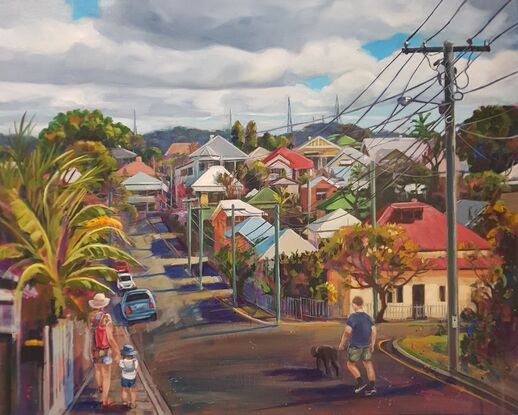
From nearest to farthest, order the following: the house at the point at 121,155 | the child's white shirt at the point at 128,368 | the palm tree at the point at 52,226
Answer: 1. the palm tree at the point at 52,226
2. the child's white shirt at the point at 128,368
3. the house at the point at 121,155

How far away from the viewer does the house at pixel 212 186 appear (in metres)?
4.16

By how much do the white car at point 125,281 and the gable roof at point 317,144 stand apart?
117 centimetres

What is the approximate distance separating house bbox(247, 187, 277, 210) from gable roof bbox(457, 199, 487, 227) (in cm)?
106

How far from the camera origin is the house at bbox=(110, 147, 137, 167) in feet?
13.3

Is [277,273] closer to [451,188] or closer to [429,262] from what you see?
[429,262]

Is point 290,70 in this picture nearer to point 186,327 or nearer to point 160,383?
point 186,327

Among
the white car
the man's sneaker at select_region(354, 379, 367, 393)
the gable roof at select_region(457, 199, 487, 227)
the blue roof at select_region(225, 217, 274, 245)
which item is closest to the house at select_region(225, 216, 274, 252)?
the blue roof at select_region(225, 217, 274, 245)

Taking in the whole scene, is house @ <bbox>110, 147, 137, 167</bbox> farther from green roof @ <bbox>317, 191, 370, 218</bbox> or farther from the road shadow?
the road shadow

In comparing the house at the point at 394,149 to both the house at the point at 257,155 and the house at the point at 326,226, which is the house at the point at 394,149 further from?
the house at the point at 257,155

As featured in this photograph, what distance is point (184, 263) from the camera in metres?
4.14

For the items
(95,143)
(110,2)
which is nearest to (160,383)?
(95,143)

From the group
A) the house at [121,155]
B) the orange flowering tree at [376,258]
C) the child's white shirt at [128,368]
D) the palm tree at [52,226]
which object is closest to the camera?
the palm tree at [52,226]

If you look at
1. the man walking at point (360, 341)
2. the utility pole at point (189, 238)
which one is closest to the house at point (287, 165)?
the utility pole at point (189, 238)

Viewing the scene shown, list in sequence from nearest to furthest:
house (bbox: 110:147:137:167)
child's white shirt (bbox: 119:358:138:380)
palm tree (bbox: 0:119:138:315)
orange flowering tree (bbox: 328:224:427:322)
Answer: palm tree (bbox: 0:119:138:315)
child's white shirt (bbox: 119:358:138:380)
house (bbox: 110:147:137:167)
orange flowering tree (bbox: 328:224:427:322)
